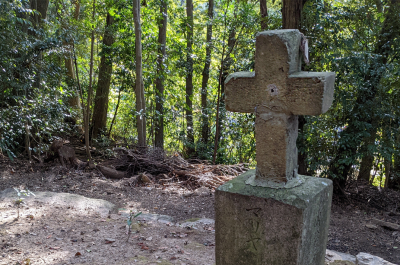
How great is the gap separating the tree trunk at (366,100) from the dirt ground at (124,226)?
97 centimetres

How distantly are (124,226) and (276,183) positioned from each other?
2.53m

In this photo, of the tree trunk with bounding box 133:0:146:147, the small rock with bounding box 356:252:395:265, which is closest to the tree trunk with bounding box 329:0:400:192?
the small rock with bounding box 356:252:395:265

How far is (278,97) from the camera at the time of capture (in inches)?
95.9

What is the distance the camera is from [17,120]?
5949mm

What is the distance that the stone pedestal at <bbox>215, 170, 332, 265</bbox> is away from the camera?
229cm

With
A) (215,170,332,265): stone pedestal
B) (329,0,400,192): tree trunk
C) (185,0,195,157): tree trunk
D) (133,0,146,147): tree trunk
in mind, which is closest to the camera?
(215,170,332,265): stone pedestal

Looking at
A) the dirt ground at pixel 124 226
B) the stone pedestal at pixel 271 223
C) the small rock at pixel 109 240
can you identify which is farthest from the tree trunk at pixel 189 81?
the stone pedestal at pixel 271 223

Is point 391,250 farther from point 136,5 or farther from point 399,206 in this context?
point 136,5

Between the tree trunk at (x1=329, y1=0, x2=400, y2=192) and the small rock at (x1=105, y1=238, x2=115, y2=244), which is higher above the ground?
the tree trunk at (x1=329, y1=0, x2=400, y2=192)

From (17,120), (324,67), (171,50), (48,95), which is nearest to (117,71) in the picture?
(171,50)

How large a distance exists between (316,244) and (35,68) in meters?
5.99

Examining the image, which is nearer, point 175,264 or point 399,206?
point 175,264

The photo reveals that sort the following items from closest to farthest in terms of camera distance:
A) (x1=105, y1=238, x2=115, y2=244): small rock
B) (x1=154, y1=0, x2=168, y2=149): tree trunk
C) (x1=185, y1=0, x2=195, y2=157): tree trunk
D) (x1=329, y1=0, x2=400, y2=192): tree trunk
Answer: (x1=105, y1=238, x2=115, y2=244): small rock, (x1=329, y1=0, x2=400, y2=192): tree trunk, (x1=154, y1=0, x2=168, y2=149): tree trunk, (x1=185, y1=0, x2=195, y2=157): tree trunk

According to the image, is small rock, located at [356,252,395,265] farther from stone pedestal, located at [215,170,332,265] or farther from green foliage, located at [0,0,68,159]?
green foliage, located at [0,0,68,159]
